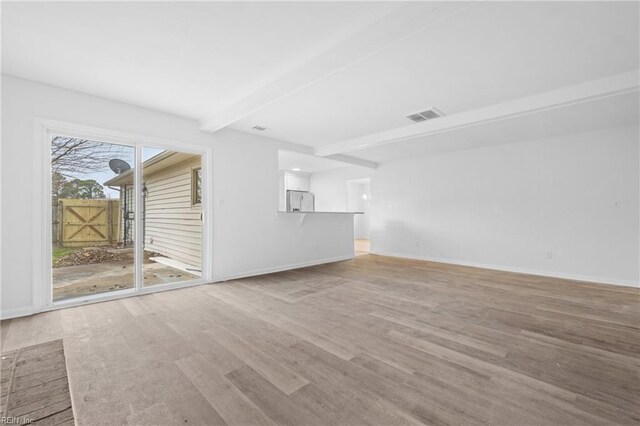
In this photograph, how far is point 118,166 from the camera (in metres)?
3.77

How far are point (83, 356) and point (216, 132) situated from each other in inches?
135

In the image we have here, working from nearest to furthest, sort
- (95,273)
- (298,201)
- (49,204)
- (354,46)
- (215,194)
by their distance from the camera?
(354,46) < (49,204) < (95,273) < (215,194) < (298,201)

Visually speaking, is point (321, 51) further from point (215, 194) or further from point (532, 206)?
point (532, 206)

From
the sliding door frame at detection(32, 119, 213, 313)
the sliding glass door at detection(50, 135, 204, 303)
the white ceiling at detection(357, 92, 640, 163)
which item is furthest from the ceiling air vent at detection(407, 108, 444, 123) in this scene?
the sliding glass door at detection(50, 135, 204, 303)

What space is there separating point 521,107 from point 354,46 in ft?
8.40

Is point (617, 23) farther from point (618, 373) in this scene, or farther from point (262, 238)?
point (262, 238)

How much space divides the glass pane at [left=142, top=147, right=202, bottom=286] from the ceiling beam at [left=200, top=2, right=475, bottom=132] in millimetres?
2146

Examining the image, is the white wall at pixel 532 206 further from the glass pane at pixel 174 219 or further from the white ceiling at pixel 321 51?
the glass pane at pixel 174 219

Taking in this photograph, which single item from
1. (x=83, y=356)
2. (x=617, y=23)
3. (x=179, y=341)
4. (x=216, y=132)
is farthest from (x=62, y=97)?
(x=617, y=23)

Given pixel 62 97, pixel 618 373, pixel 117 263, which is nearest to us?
pixel 618 373

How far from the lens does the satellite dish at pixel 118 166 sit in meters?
3.72

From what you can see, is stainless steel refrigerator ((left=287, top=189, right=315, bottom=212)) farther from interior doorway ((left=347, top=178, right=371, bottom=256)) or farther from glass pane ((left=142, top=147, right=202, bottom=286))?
interior doorway ((left=347, top=178, right=371, bottom=256))

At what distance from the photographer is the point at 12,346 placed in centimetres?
227


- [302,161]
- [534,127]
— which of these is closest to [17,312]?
[302,161]
